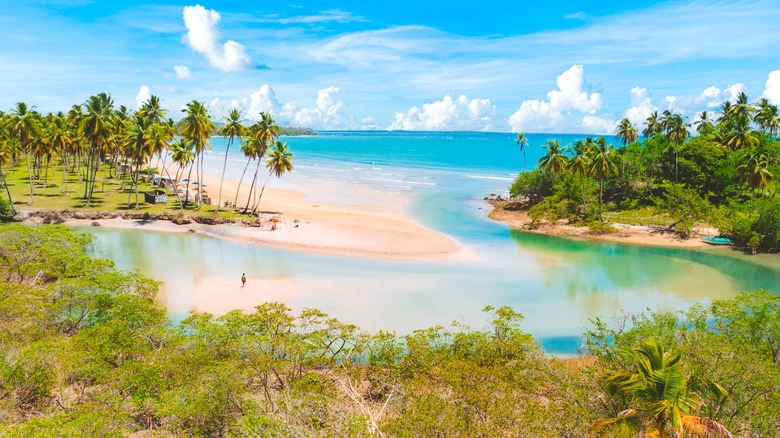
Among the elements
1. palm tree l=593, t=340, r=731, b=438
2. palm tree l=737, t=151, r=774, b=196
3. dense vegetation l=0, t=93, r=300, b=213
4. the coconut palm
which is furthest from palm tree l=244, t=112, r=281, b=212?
the coconut palm

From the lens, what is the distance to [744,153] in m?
62.2

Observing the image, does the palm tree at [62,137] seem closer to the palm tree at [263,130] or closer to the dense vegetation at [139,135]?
the dense vegetation at [139,135]

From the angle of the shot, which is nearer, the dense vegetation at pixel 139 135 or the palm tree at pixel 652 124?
the dense vegetation at pixel 139 135

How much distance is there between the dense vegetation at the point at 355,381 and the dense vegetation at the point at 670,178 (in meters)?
39.1

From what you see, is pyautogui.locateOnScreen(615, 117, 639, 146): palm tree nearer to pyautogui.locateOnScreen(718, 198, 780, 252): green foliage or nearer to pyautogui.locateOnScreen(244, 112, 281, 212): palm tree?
pyautogui.locateOnScreen(718, 198, 780, 252): green foliage

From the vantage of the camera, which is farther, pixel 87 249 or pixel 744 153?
pixel 744 153

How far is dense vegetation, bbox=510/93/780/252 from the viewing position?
55.7 meters

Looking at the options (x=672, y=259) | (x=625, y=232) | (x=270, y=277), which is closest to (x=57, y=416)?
(x=270, y=277)

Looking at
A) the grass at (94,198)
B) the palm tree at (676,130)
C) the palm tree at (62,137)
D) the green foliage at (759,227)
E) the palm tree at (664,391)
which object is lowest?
the grass at (94,198)

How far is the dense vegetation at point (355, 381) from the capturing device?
44.8 ft

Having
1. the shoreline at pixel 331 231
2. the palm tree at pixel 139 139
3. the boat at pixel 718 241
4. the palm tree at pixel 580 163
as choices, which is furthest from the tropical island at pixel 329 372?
the palm tree at pixel 580 163

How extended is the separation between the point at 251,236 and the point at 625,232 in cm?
4419

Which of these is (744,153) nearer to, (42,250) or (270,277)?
(270,277)

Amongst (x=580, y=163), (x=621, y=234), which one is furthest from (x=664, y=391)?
(x=580, y=163)
